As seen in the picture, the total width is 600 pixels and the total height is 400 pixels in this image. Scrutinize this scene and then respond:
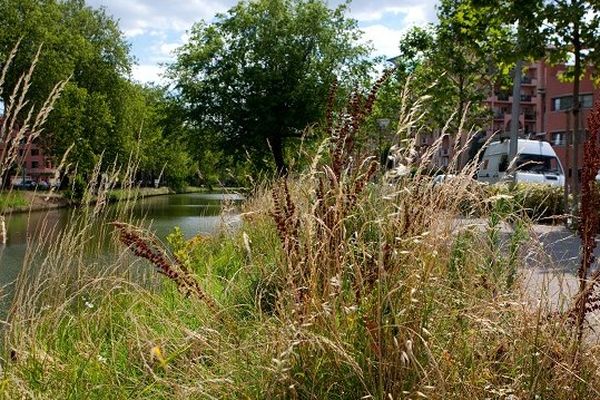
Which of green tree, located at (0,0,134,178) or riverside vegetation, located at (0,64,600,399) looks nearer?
riverside vegetation, located at (0,64,600,399)

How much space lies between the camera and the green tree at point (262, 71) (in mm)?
35875

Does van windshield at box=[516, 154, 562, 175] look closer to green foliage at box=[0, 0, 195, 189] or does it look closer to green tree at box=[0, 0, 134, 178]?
green foliage at box=[0, 0, 195, 189]

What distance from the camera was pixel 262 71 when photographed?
36031 mm

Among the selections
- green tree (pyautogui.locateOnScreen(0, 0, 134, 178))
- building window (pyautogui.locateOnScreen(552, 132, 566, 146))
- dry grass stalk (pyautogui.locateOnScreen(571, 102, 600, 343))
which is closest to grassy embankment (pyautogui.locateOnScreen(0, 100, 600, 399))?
dry grass stalk (pyautogui.locateOnScreen(571, 102, 600, 343))

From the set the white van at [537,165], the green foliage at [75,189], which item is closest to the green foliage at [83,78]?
the white van at [537,165]

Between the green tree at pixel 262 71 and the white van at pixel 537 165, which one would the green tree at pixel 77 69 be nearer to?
the green tree at pixel 262 71

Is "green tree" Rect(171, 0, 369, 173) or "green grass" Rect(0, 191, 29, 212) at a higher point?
"green tree" Rect(171, 0, 369, 173)

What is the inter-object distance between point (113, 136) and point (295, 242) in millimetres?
41286

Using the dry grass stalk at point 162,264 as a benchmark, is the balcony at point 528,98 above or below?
above

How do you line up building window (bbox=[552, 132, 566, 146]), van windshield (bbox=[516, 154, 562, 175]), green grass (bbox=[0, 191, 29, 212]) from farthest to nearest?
building window (bbox=[552, 132, 566, 146]) < van windshield (bbox=[516, 154, 562, 175]) < green grass (bbox=[0, 191, 29, 212])

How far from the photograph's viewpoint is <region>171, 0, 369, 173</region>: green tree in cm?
3588

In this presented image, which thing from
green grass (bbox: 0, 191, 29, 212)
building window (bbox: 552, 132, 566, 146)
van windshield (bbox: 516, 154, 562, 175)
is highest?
building window (bbox: 552, 132, 566, 146)

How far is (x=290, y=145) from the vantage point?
35.7 m

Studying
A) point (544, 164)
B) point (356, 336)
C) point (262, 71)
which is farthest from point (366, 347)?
point (262, 71)
